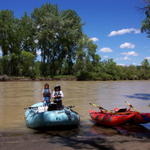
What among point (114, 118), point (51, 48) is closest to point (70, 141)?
point (114, 118)

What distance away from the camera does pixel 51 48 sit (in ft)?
182

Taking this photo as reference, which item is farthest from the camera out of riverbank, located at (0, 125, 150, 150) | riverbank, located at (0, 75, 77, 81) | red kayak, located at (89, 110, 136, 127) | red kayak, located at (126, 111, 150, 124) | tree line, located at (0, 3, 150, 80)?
tree line, located at (0, 3, 150, 80)

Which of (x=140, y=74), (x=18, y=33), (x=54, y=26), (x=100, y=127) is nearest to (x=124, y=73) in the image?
(x=140, y=74)

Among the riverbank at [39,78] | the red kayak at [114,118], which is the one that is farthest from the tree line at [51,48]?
the red kayak at [114,118]

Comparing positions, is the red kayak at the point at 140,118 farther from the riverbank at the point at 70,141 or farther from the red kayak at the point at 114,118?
the riverbank at the point at 70,141

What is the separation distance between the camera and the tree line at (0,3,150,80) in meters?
51.5

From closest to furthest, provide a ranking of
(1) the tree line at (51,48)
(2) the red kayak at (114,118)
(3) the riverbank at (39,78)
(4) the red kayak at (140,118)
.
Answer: (2) the red kayak at (114,118) → (4) the red kayak at (140,118) → (3) the riverbank at (39,78) → (1) the tree line at (51,48)

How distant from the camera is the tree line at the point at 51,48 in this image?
51.5 meters

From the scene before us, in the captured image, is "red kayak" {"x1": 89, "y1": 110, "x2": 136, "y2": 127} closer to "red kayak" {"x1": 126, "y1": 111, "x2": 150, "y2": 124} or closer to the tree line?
"red kayak" {"x1": 126, "y1": 111, "x2": 150, "y2": 124}

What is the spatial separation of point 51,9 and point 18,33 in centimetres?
946

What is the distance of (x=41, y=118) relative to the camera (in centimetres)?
892

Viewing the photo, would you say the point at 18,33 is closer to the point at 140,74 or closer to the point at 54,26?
the point at 54,26

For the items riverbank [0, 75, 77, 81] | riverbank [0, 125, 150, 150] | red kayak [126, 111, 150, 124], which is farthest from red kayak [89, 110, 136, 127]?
riverbank [0, 75, 77, 81]

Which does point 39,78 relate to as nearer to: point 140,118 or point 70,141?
point 140,118
